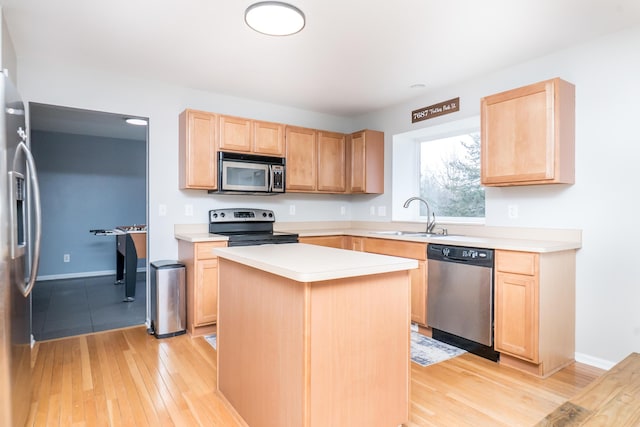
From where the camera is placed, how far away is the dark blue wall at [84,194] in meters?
5.65

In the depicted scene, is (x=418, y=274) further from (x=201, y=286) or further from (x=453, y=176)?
(x=201, y=286)

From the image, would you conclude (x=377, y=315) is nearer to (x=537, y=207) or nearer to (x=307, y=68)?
(x=537, y=207)

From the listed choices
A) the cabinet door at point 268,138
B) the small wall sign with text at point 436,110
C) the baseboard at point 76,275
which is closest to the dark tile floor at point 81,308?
the baseboard at point 76,275

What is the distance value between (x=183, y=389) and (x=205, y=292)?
3.58ft

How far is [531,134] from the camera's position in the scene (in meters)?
2.65

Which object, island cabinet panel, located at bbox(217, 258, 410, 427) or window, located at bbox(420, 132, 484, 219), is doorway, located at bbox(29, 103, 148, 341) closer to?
island cabinet panel, located at bbox(217, 258, 410, 427)

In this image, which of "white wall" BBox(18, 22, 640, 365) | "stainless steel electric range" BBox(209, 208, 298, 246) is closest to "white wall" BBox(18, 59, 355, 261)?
"white wall" BBox(18, 22, 640, 365)

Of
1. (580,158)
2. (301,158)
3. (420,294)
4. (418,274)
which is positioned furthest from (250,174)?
(580,158)

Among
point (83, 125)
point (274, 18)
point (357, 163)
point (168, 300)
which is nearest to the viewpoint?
point (274, 18)

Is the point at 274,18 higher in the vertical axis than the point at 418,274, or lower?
higher

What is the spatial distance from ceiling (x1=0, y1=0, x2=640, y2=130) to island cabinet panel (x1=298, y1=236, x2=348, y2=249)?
161cm

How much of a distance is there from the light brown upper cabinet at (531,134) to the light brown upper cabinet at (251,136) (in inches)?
82.1

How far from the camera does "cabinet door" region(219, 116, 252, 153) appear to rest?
3607 mm

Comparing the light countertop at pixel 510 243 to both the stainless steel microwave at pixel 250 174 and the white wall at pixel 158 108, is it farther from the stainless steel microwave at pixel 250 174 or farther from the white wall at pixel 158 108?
the white wall at pixel 158 108
